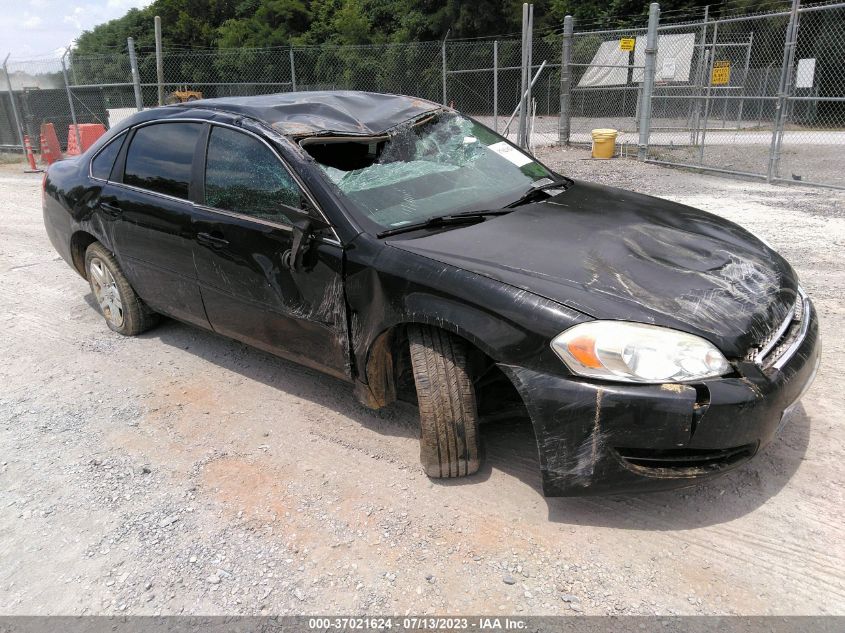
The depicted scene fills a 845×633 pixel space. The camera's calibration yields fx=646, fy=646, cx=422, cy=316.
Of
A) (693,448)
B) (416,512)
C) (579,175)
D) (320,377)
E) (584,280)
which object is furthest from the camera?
(579,175)

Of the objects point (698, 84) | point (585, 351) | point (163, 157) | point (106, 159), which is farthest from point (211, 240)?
point (698, 84)

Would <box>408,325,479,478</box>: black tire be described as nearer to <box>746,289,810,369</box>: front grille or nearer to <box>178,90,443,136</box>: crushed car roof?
<box>746,289,810,369</box>: front grille

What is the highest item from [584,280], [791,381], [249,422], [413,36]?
[413,36]

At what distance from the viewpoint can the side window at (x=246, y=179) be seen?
338 cm

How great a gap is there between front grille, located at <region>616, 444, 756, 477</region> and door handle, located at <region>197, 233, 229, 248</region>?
7.85 ft

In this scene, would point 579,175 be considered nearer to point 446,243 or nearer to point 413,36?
point 446,243

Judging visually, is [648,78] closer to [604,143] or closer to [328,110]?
[604,143]

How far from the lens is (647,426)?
240cm

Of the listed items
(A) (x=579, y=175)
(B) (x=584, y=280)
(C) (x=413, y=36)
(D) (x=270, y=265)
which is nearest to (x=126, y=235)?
(D) (x=270, y=265)

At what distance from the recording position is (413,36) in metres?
35.6

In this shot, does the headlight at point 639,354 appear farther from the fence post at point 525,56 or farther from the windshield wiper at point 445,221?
the fence post at point 525,56

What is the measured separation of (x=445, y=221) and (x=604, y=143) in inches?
446

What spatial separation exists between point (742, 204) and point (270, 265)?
7339 mm

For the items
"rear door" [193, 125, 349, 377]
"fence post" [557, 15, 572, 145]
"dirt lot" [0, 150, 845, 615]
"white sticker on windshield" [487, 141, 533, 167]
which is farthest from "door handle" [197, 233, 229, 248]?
"fence post" [557, 15, 572, 145]
